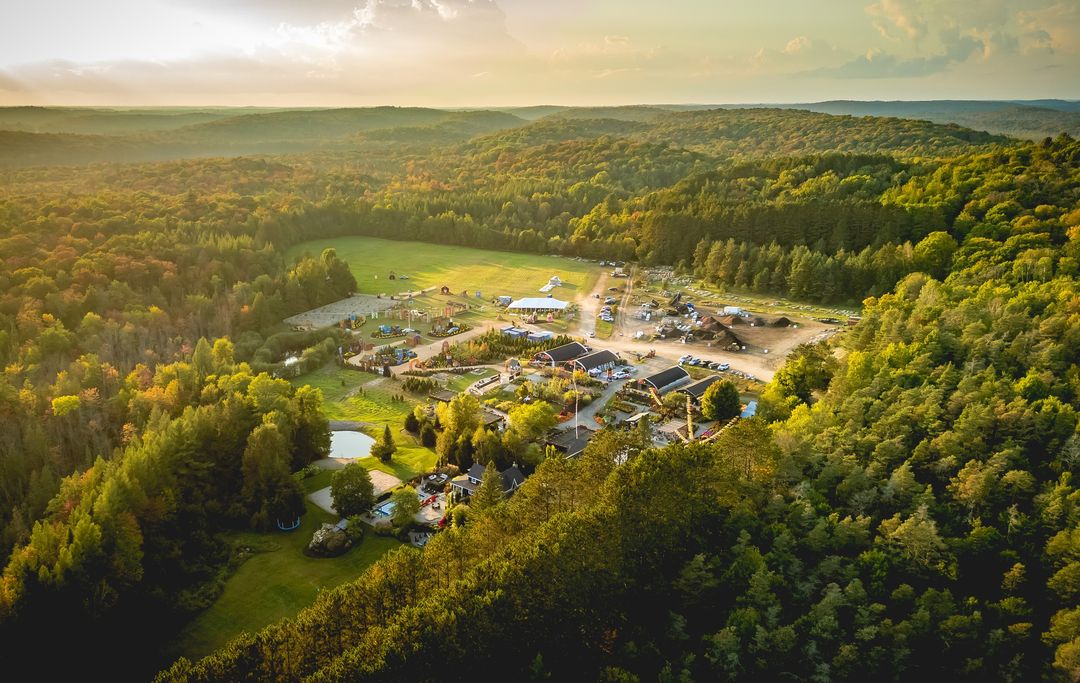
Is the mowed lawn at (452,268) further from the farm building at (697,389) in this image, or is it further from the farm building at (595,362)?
the farm building at (697,389)

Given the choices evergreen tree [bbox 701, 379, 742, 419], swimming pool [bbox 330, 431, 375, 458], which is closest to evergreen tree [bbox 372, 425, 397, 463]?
swimming pool [bbox 330, 431, 375, 458]

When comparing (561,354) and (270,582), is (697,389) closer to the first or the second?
(561,354)

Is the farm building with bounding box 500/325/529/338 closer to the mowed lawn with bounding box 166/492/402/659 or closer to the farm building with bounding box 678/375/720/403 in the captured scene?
the farm building with bounding box 678/375/720/403

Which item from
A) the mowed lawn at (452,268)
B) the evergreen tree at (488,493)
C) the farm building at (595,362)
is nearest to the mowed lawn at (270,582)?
the evergreen tree at (488,493)

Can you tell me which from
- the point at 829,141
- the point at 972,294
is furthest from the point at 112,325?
the point at 829,141

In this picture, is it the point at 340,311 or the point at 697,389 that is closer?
the point at 697,389

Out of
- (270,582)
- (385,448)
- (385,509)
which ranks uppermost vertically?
(385,448)

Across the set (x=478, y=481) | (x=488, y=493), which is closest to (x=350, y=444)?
(x=478, y=481)

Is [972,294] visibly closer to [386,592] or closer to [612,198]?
[386,592]
